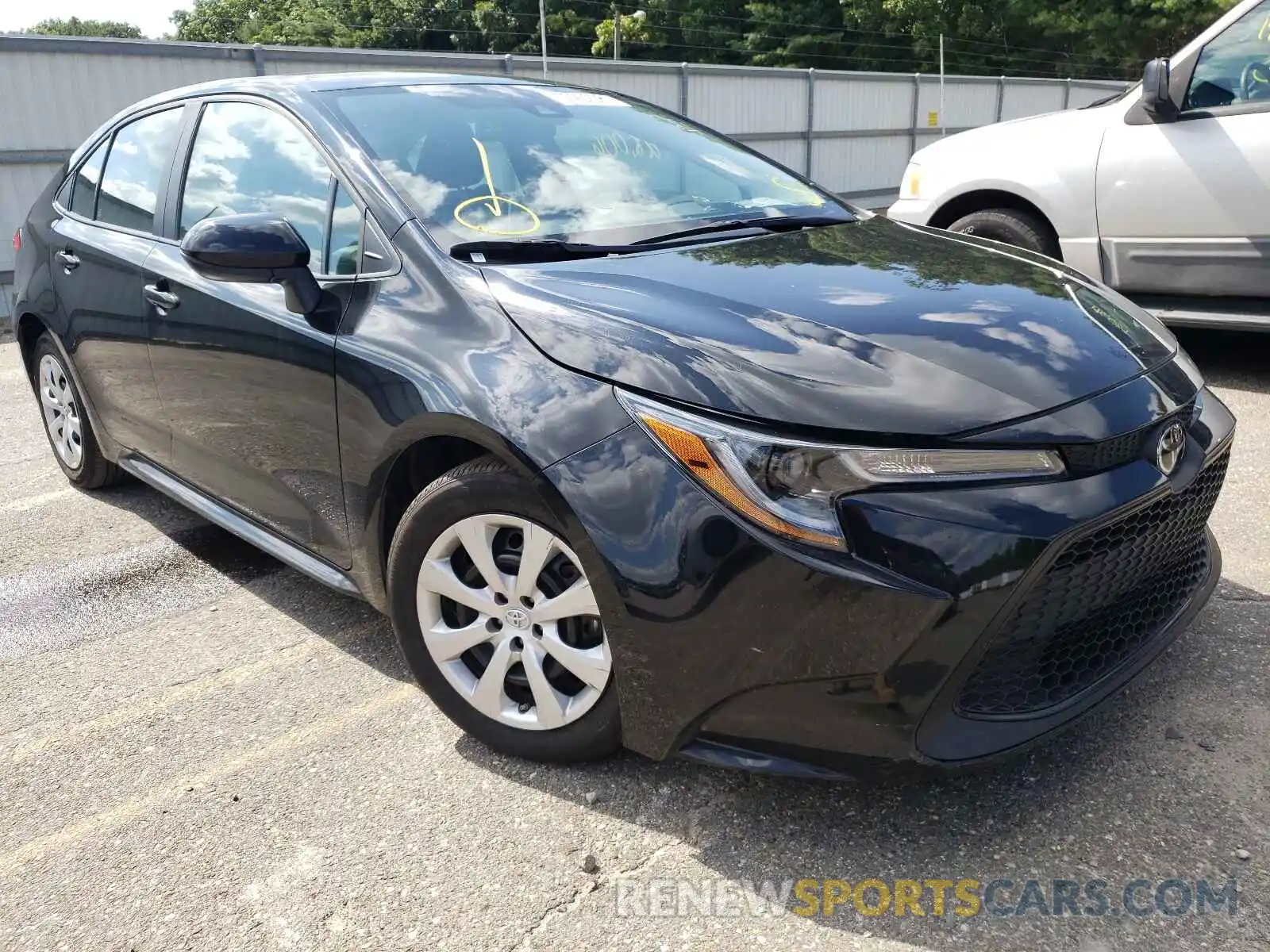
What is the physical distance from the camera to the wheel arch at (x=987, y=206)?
564cm

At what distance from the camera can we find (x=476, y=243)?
8.22ft

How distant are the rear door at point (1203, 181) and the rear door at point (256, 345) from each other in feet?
13.5

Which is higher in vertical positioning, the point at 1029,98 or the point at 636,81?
the point at 636,81

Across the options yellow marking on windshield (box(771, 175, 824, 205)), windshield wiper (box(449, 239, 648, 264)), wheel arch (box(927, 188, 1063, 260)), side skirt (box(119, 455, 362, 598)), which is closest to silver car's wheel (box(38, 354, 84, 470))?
side skirt (box(119, 455, 362, 598))

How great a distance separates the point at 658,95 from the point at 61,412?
11.0m

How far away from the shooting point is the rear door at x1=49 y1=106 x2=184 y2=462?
3.45 meters

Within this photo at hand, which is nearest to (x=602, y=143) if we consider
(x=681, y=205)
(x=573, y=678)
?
(x=681, y=205)

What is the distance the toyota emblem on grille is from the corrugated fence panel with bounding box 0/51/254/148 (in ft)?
33.0

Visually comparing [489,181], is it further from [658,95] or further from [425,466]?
[658,95]

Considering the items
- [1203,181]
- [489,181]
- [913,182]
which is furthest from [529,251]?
[913,182]

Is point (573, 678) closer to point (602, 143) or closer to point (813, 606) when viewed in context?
point (813, 606)

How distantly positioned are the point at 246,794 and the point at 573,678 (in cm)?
80

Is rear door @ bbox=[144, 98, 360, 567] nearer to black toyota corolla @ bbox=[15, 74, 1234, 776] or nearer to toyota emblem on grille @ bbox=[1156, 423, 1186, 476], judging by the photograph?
black toyota corolla @ bbox=[15, 74, 1234, 776]

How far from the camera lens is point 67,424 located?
4379mm
